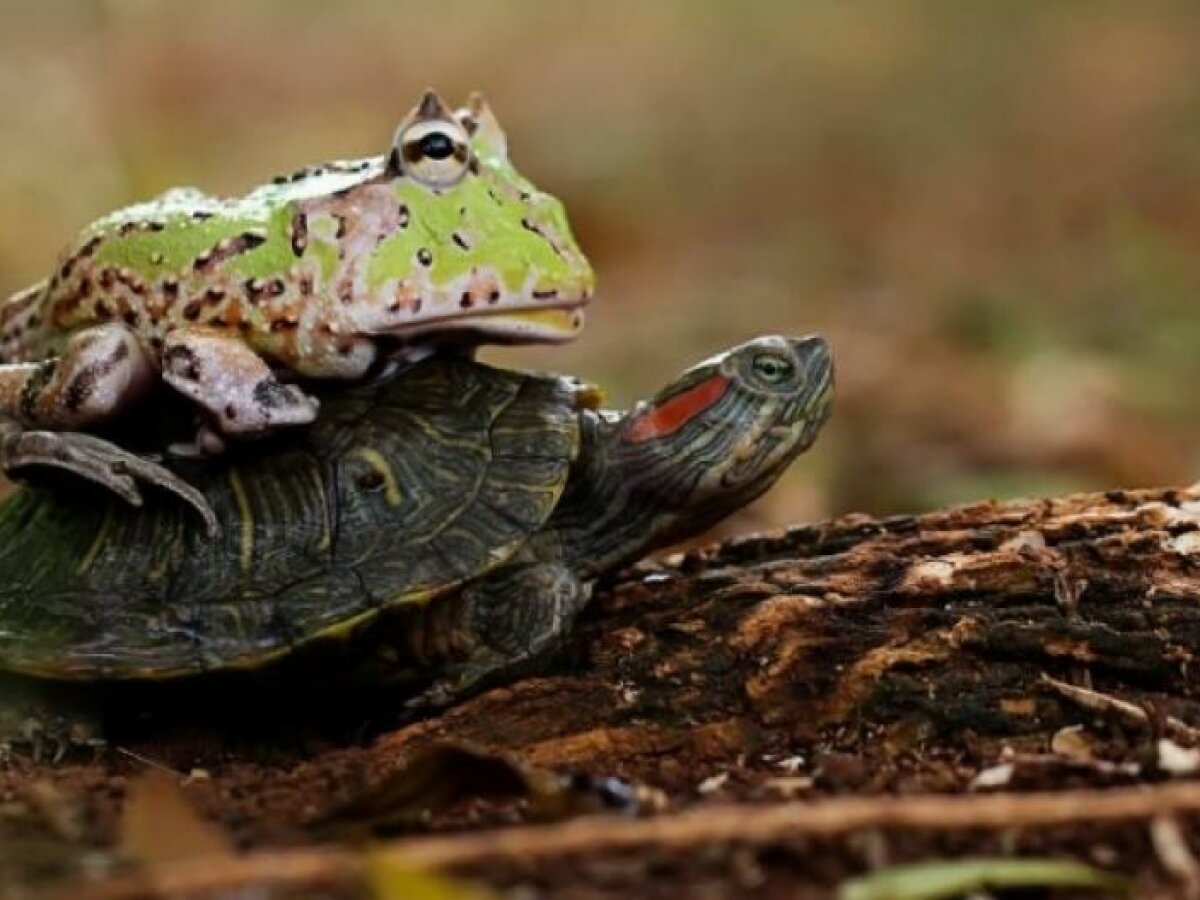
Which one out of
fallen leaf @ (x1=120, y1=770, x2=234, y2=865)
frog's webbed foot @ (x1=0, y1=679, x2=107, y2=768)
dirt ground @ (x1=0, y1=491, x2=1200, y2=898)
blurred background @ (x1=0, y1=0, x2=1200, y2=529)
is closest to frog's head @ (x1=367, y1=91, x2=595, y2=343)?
dirt ground @ (x1=0, y1=491, x2=1200, y2=898)

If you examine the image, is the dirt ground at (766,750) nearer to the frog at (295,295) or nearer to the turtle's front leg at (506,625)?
the turtle's front leg at (506,625)

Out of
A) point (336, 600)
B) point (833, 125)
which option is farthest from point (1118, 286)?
point (336, 600)

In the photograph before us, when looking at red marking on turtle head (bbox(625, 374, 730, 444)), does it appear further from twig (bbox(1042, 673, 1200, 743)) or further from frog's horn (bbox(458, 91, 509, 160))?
twig (bbox(1042, 673, 1200, 743))

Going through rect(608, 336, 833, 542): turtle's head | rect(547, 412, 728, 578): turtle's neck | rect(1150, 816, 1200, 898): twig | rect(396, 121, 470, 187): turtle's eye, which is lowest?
rect(1150, 816, 1200, 898): twig

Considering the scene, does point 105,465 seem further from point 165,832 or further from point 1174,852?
point 1174,852

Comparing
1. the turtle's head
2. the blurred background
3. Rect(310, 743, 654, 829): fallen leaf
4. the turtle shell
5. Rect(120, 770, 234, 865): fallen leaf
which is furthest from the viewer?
the blurred background

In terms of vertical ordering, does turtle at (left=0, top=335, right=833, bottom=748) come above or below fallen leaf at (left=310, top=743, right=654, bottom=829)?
above

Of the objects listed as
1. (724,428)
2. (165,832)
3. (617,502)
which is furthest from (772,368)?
(165,832)

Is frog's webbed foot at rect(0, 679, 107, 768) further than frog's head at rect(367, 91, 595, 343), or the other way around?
frog's head at rect(367, 91, 595, 343)
